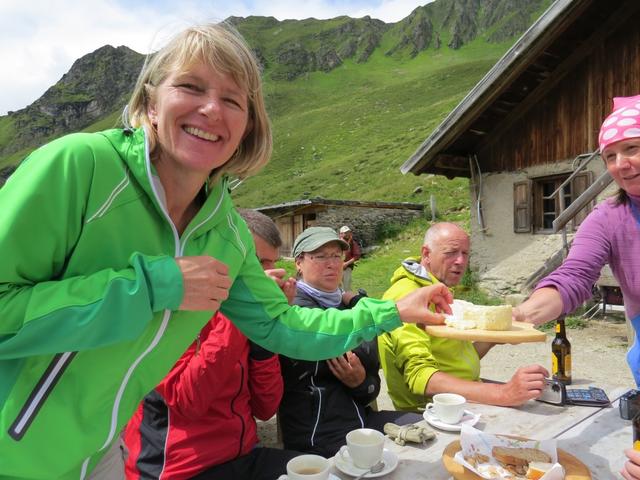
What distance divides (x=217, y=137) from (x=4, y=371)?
926 millimetres

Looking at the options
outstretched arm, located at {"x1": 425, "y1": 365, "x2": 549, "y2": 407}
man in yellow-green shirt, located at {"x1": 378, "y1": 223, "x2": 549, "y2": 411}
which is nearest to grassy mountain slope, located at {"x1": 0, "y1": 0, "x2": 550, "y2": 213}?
man in yellow-green shirt, located at {"x1": 378, "y1": 223, "x2": 549, "y2": 411}

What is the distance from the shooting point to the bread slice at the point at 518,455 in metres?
1.61

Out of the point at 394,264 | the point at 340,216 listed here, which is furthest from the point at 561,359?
the point at 340,216

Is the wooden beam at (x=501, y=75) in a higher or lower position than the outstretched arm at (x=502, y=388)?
higher

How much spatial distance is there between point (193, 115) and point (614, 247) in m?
2.08

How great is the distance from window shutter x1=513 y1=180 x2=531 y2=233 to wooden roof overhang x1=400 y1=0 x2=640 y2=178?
1009 millimetres

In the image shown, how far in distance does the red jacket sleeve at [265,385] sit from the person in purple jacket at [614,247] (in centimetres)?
131

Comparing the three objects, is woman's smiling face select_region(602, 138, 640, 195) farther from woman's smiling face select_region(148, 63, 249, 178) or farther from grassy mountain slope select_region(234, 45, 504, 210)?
grassy mountain slope select_region(234, 45, 504, 210)

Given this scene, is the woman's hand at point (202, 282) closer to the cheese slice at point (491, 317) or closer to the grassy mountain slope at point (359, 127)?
the cheese slice at point (491, 317)

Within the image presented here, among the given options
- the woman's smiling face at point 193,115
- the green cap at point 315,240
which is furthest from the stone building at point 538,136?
the woman's smiling face at point 193,115

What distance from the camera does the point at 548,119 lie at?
30.8ft

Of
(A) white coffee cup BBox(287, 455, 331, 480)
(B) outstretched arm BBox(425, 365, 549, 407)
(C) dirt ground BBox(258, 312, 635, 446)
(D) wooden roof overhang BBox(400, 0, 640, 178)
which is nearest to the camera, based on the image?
(A) white coffee cup BBox(287, 455, 331, 480)

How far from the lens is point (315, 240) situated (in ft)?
10.3

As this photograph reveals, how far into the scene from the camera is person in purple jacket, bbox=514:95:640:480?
2.12 meters
